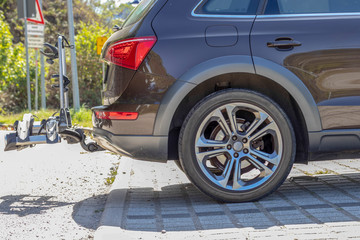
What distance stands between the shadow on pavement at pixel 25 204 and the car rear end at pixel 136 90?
84 cm

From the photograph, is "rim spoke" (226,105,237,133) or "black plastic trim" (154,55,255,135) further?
"rim spoke" (226,105,237,133)

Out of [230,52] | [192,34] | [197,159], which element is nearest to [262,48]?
[230,52]

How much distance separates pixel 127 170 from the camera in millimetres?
6219

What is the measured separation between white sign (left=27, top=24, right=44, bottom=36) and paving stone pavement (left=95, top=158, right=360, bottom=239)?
998cm

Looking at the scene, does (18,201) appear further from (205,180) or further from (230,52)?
(230,52)

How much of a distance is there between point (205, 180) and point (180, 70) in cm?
91

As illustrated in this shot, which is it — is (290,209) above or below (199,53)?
below

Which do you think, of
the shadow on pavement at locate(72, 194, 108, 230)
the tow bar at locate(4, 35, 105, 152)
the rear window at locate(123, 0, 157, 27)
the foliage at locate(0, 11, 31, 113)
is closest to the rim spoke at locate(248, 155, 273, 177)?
the shadow on pavement at locate(72, 194, 108, 230)

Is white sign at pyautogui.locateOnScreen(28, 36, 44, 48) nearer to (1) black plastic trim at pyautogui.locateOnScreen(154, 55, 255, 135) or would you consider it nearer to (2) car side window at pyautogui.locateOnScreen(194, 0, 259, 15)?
(2) car side window at pyautogui.locateOnScreen(194, 0, 259, 15)

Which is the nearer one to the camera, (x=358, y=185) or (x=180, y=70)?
(x=180, y=70)

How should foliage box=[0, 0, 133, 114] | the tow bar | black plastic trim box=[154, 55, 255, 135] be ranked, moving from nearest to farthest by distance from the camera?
1. black plastic trim box=[154, 55, 255, 135]
2. the tow bar
3. foliage box=[0, 0, 133, 114]

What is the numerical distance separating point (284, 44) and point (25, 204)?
2.66 meters

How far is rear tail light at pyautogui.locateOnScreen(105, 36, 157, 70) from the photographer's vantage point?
4.37 meters

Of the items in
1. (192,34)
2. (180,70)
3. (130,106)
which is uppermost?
(192,34)
